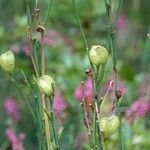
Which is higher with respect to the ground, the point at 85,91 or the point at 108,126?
the point at 85,91

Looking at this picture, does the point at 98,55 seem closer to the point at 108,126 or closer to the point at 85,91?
the point at 108,126

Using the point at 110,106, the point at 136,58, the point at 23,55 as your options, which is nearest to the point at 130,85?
the point at 23,55

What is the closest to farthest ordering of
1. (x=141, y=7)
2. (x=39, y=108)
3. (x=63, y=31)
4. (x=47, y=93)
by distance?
(x=47, y=93) → (x=39, y=108) → (x=63, y=31) → (x=141, y=7)

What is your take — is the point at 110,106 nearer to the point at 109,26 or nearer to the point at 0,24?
the point at 109,26

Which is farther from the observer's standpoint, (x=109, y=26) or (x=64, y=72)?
(x=64, y=72)

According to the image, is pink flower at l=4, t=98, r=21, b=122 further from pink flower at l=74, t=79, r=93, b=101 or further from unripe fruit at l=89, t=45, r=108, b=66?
unripe fruit at l=89, t=45, r=108, b=66

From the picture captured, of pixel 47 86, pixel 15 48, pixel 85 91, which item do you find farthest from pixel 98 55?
pixel 15 48

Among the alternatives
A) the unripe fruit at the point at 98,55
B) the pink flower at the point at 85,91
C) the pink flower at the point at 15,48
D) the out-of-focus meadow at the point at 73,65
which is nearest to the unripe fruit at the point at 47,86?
the unripe fruit at the point at 98,55

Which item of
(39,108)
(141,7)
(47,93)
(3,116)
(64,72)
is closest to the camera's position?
(47,93)
